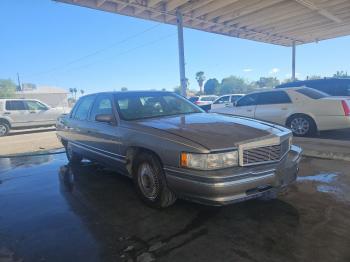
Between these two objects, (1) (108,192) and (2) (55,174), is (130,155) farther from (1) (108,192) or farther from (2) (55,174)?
(2) (55,174)

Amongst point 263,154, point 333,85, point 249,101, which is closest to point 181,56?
point 249,101

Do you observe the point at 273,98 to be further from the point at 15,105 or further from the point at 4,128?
the point at 4,128

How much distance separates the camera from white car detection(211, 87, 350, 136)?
23.6 feet

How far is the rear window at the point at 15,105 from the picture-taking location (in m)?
14.7

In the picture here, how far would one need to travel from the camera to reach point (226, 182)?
9.34ft

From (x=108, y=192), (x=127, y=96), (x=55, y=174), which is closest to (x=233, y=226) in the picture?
(x=108, y=192)

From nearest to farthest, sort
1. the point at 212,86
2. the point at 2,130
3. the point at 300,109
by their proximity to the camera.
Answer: the point at 300,109 < the point at 2,130 < the point at 212,86

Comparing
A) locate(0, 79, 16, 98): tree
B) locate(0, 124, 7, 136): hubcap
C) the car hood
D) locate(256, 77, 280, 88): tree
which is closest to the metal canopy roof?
locate(0, 124, 7, 136): hubcap

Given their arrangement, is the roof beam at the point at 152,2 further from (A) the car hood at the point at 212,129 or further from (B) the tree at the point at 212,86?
(B) the tree at the point at 212,86

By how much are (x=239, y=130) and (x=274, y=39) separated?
19.0 meters

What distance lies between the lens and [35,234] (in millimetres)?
3135

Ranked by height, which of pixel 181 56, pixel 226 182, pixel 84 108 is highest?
pixel 181 56

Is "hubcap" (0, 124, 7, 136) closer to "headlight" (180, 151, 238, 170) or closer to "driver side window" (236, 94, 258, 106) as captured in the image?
"driver side window" (236, 94, 258, 106)

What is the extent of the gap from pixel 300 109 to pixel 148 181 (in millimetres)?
5715
